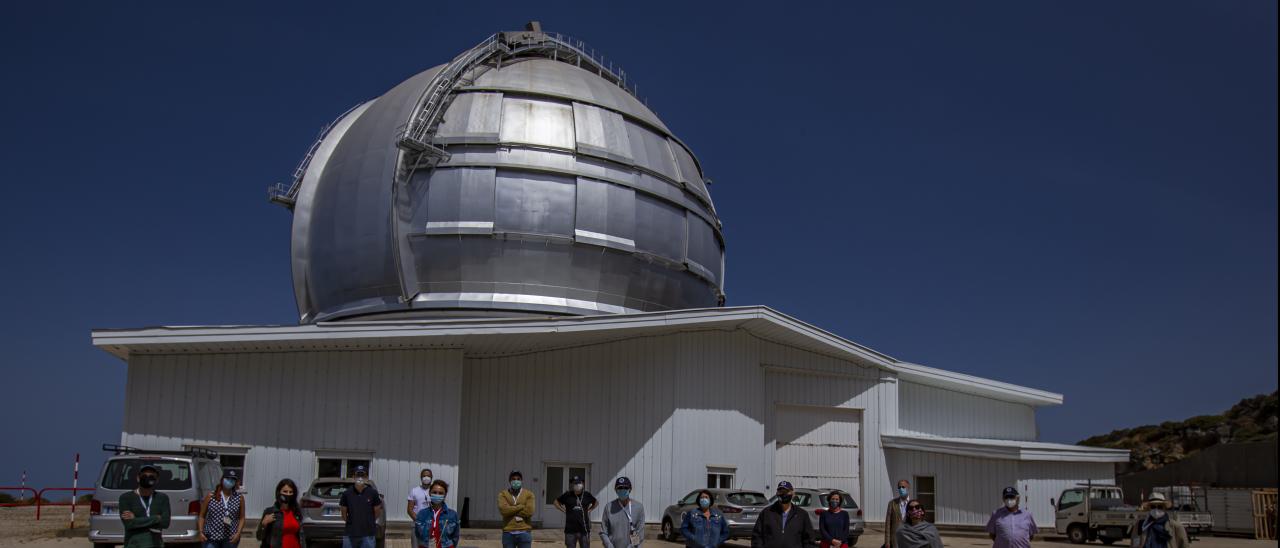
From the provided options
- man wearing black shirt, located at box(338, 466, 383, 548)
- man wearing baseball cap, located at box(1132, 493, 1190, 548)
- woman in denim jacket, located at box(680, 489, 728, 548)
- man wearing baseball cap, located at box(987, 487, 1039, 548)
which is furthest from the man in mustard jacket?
man wearing baseball cap, located at box(1132, 493, 1190, 548)

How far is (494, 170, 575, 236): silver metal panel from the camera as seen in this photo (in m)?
26.7

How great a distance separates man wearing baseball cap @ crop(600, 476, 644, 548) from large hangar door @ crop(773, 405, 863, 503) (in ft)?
50.4

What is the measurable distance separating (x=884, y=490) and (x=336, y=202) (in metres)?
17.0

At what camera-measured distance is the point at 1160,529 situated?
12.2m

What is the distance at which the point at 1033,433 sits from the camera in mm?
36000

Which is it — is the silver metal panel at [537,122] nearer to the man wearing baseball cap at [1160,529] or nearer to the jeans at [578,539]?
the jeans at [578,539]

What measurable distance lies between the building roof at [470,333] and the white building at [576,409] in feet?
0.17

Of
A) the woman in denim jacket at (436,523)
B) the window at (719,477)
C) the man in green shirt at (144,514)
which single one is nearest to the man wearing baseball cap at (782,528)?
the woman in denim jacket at (436,523)

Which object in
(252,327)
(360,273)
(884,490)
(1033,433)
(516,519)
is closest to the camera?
(516,519)

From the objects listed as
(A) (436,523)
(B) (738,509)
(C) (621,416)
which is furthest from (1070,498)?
(A) (436,523)

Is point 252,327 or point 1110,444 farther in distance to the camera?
point 1110,444

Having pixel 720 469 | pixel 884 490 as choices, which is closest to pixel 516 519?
pixel 720 469

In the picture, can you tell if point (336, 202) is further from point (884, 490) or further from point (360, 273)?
point (884, 490)

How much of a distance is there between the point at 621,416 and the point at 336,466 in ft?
21.9
